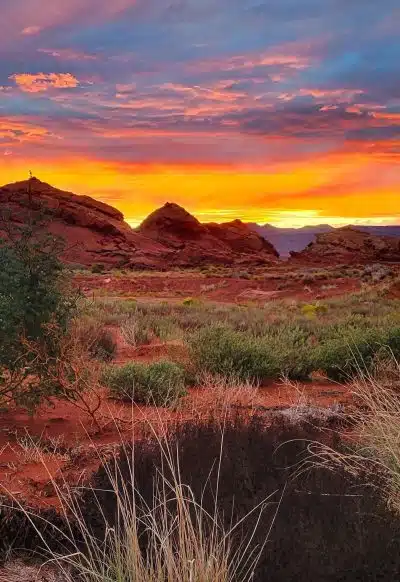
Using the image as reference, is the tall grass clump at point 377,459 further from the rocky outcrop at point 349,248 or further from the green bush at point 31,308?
the rocky outcrop at point 349,248

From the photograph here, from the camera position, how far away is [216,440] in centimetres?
588

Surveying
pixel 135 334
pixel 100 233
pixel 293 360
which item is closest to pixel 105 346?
pixel 135 334

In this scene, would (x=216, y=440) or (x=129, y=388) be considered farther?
(x=129, y=388)

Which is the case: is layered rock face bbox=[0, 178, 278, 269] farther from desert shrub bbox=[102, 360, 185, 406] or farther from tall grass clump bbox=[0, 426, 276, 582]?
tall grass clump bbox=[0, 426, 276, 582]

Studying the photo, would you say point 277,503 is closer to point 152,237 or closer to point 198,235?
point 152,237

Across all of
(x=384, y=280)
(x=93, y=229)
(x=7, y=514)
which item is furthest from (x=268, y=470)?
(x=93, y=229)

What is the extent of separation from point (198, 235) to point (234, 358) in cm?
9785

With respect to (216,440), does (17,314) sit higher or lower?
higher

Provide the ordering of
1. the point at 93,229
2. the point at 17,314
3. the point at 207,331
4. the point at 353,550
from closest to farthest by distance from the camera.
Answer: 1. the point at 353,550
2. the point at 17,314
3. the point at 207,331
4. the point at 93,229

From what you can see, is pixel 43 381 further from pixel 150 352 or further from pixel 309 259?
pixel 309 259

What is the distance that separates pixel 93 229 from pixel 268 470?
93086 millimetres

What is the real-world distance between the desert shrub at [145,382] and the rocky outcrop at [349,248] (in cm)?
6847

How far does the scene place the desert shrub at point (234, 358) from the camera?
11102 mm

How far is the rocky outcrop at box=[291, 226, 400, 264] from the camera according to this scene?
7819 centimetres
